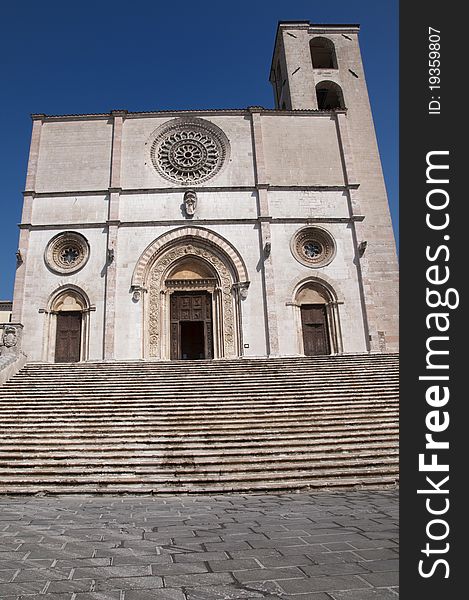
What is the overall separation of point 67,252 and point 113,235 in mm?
2131

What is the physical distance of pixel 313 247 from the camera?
1714 centimetres

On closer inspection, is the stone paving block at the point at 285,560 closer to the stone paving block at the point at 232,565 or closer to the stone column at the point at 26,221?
the stone paving block at the point at 232,565

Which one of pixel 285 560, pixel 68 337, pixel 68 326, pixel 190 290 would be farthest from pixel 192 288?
pixel 285 560

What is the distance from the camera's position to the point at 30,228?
1658cm

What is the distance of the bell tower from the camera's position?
16.7 meters

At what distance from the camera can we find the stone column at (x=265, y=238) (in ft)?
50.9

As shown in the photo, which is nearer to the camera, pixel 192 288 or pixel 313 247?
pixel 192 288

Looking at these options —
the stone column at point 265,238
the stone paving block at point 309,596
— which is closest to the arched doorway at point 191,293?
the stone column at point 265,238

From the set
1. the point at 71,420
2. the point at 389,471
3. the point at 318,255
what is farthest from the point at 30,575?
the point at 318,255

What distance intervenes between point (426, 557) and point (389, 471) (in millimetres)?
4831

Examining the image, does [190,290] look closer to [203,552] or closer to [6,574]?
[203,552]

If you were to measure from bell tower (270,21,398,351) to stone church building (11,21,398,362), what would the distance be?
0.31 ft

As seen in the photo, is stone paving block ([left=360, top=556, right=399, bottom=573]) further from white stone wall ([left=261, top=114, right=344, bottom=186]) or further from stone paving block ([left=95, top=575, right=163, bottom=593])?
white stone wall ([left=261, top=114, right=344, bottom=186])

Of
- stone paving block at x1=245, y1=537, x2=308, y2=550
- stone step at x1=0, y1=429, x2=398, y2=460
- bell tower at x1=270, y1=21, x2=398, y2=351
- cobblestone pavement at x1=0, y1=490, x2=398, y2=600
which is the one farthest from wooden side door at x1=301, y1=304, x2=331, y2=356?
stone paving block at x1=245, y1=537, x2=308, y2=550
